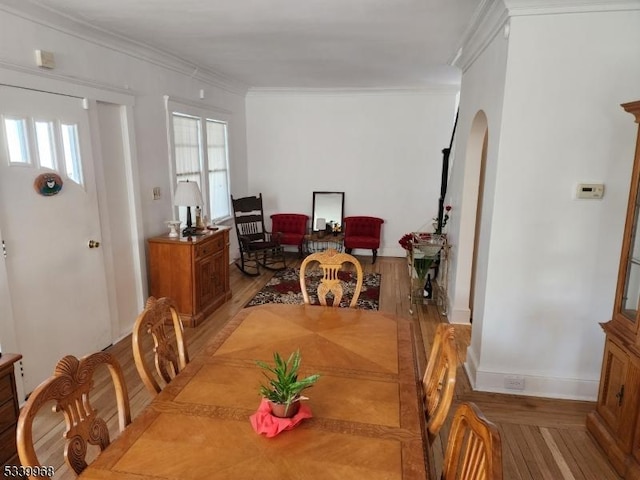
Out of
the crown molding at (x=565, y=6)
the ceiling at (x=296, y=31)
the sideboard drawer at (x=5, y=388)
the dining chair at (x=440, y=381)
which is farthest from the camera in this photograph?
the ceiling at (x=296, y=31)

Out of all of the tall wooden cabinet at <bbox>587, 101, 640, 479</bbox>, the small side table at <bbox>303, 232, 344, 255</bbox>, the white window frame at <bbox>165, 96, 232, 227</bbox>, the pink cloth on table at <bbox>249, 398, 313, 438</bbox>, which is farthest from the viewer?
the small side table at <bbox>303, 232, 344, 255</bbox>

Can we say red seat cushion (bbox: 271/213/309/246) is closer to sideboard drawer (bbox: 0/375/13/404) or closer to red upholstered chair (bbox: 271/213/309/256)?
red upholstered chair (bbox: 271/213/309/256)

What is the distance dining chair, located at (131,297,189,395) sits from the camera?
5.70 feet

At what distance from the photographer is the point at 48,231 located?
302cm

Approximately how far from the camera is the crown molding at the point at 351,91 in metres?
6.33

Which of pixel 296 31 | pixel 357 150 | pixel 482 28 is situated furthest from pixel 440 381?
pixel 357 150

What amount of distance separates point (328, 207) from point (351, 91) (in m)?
1.85

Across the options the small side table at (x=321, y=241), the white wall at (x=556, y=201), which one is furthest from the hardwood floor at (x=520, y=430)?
the small side table at (x=321, y=241)

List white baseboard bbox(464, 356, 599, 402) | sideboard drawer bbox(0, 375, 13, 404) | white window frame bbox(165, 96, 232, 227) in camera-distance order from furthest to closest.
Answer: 1. white window frame bbox(165, 96, 232, 227)
2. white baseboard bbox(464, 356, 599, 402)
3. sideboard drawer bbox(0, 375, 13, 404)

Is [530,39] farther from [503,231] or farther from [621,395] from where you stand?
[621,395]

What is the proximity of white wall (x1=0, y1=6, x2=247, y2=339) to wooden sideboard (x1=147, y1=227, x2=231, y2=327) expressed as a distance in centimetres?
18

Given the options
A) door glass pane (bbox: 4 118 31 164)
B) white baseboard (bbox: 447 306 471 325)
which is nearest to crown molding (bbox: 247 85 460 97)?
white baseboard (bbox: 447 306 471 325)

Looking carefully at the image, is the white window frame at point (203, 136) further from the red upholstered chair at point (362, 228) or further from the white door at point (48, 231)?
the red upholstered chair at point (362, 228)

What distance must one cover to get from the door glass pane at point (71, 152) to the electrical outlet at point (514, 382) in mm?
3534
